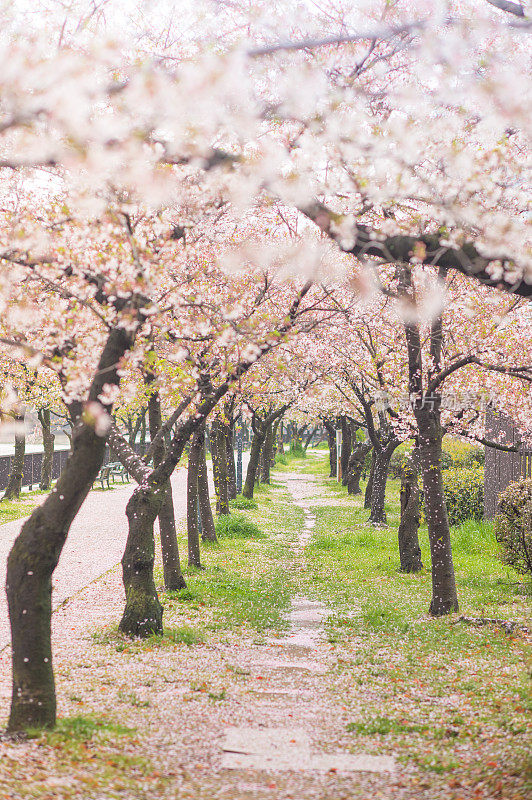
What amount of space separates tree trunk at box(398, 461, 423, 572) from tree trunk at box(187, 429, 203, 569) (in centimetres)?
433

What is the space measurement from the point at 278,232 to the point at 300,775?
9.42 meters

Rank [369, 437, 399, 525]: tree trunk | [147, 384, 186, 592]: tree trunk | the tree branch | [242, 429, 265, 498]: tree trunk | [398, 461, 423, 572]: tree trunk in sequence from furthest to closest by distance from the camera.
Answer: [242, 429, 265, 498]: tree trunk, [369, 437, 399, 525]: tree trunk, [398, 461, 423, 572]: tree trunk, [147, 384, 186, 592]: tree trunk, the tree branch

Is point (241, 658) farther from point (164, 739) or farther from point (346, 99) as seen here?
point (346, 99)

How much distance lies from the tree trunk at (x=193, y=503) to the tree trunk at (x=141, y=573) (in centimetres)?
467

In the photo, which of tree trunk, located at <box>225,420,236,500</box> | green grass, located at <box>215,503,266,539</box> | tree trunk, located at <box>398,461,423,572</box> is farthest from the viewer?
tree trunk, located at <box>225,420,236,500</box>

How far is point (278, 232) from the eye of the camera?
41.9ft

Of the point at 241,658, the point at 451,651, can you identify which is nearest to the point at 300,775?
the point at 241,658

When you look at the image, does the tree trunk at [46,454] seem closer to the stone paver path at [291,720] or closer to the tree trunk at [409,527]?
the tree trunk at [409,527]

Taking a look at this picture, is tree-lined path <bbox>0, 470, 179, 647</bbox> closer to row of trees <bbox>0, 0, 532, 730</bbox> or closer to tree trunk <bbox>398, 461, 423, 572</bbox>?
row of trees <bbox>0, 0, 532, 730</bbox>

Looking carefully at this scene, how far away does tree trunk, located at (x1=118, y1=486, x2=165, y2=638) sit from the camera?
32.3 ft

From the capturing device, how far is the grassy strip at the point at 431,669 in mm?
5617

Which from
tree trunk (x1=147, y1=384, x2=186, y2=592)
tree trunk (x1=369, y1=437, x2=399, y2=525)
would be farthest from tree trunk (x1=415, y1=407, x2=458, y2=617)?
tree trunk (x1=369, y1=437, x2=399, y2=525)

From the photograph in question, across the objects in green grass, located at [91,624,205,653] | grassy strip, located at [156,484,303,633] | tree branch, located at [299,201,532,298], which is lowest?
grassy strip, located at [156,484,303,633]

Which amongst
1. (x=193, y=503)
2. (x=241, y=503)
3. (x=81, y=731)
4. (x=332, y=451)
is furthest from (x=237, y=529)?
(x=332, y=451)
